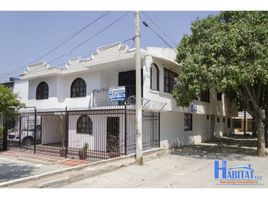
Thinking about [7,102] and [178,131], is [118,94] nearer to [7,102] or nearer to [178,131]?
[7,102]

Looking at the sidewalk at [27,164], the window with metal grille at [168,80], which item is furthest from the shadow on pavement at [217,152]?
the sidewalk at [27,164]

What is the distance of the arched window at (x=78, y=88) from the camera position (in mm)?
17891

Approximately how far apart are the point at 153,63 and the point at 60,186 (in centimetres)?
894

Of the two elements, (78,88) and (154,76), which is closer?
(154,76)

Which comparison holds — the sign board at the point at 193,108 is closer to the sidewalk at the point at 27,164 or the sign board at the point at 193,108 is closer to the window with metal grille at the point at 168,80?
the window with metal grille at the point at 168,80

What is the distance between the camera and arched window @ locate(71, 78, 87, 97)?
17.9 meters

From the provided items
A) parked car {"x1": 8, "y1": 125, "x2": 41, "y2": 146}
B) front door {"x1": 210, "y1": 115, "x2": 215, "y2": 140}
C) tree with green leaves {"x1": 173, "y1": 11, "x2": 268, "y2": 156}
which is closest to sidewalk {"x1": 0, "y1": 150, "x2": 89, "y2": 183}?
parked car {"x1": 8, "y1": 125, "x2": 41, "y2": 146}

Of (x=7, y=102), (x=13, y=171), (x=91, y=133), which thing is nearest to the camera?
(x=13, y=171)

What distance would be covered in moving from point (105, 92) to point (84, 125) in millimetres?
2832

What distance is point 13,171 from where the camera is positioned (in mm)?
10836

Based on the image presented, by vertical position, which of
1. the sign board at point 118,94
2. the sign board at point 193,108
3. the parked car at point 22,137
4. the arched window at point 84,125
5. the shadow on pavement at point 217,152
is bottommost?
the shadow on pavement at point 217,152

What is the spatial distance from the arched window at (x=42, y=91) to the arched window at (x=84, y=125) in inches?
153

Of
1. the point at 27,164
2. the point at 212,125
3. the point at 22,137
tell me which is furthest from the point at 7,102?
the point at 212,125

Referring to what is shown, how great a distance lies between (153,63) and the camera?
1487 cm
